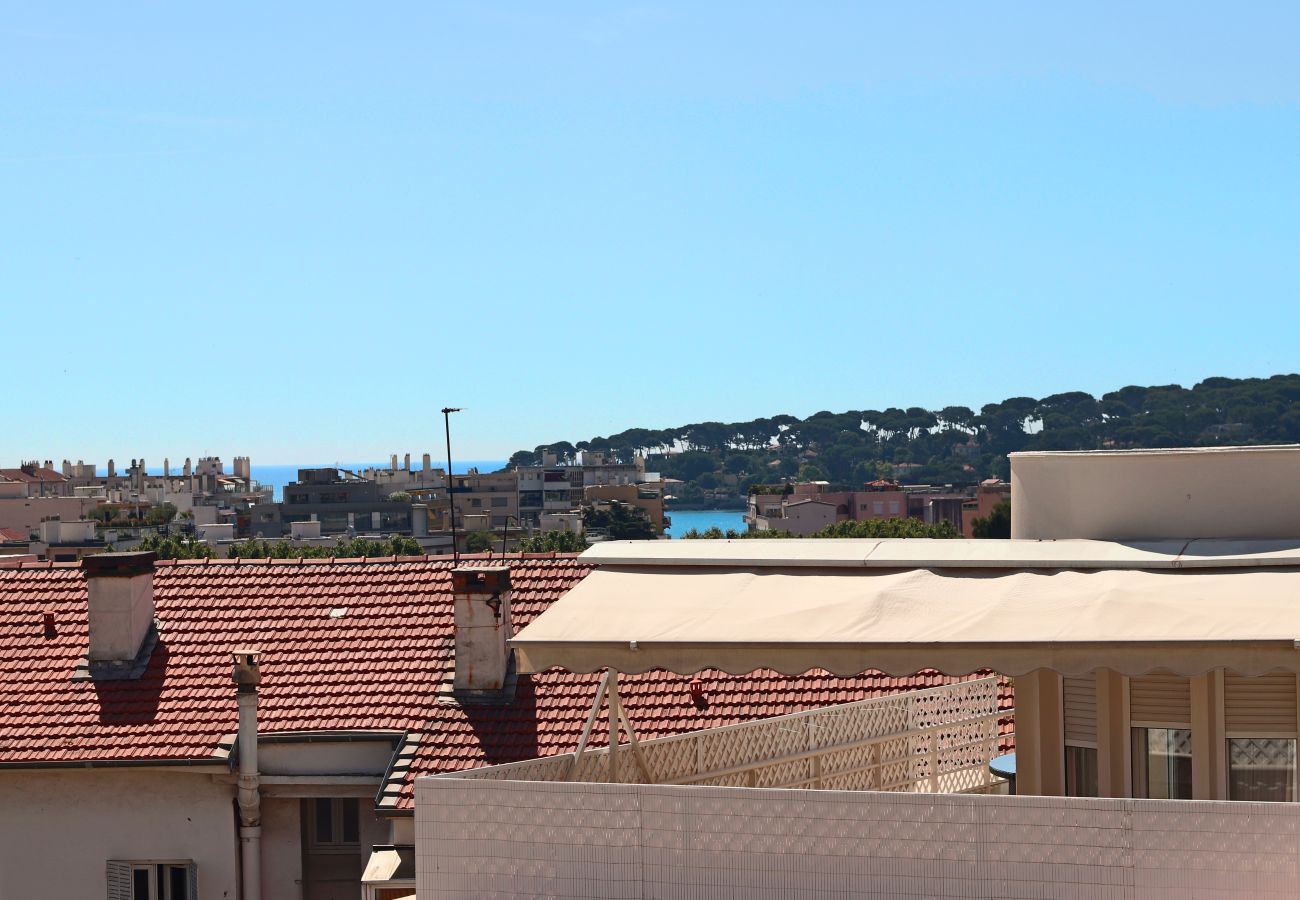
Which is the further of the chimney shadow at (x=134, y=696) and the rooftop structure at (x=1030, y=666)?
the chimney shadow at (x=134, y=696)

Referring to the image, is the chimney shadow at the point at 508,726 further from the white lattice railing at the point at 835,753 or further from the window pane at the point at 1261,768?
the window pane at the point at 1261,768

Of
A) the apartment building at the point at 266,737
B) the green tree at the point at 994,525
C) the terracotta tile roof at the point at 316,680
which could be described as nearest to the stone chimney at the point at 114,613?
the apartment building at the point at 266,737

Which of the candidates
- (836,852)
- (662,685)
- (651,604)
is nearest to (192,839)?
(662,685)

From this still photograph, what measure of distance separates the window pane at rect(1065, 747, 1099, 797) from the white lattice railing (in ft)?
6.11

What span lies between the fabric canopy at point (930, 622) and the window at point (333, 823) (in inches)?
270

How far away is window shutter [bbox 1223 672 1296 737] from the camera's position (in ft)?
31.8

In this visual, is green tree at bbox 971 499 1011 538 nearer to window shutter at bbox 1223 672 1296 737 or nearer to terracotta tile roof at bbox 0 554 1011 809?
terracotta tile roof at bbox 0 554 1011 809

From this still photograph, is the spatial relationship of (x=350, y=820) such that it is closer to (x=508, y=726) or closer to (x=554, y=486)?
(x=508, y=726)

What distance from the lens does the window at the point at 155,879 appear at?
1627 centimetres

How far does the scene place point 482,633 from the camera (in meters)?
→ 16.8

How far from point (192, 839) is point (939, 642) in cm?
972

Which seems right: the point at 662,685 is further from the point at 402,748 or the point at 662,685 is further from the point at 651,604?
the point at 651,604

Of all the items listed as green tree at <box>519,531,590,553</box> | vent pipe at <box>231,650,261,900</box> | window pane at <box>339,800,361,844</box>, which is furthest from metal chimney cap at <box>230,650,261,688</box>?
green tree at <box>519,531,590,553</box>

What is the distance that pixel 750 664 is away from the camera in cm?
939
